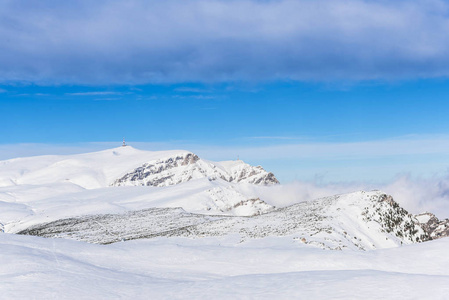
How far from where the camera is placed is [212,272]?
2645 centimetres

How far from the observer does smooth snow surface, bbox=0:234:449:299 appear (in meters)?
16.9

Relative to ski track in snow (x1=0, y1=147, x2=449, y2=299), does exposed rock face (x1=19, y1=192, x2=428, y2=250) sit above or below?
above

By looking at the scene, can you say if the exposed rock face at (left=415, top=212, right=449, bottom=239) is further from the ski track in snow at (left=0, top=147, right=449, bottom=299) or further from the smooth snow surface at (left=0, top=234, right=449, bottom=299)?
the smooth snow surface at (left=0, top=234, right=449, bottom=299)

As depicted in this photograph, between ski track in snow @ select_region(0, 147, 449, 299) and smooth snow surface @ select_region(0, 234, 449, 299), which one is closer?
smooth snow surface @ select_region(0, 234, 449, 299)

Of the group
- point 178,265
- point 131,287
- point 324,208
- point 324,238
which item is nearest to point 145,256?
point 178,265

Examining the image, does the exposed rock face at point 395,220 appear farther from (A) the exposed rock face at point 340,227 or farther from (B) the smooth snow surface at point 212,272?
(B) the smooth snow surface at point 212,272

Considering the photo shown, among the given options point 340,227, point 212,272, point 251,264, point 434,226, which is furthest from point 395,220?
point 434,226

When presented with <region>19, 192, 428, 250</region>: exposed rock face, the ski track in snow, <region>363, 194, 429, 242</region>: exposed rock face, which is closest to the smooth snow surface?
the ski track in snow

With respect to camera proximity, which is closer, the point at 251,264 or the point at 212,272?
the point at 212,272

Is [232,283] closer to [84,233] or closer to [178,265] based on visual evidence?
[178,265]

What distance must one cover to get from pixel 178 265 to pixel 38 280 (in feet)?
34.9

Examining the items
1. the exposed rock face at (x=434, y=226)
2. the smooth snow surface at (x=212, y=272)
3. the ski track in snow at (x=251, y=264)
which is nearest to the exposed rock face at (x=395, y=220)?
the ski track in snow at (x=251, y=264)

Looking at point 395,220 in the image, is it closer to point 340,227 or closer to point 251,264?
point 340,227

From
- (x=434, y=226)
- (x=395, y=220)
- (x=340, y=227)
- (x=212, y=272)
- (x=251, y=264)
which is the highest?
(x=434, y=226)
